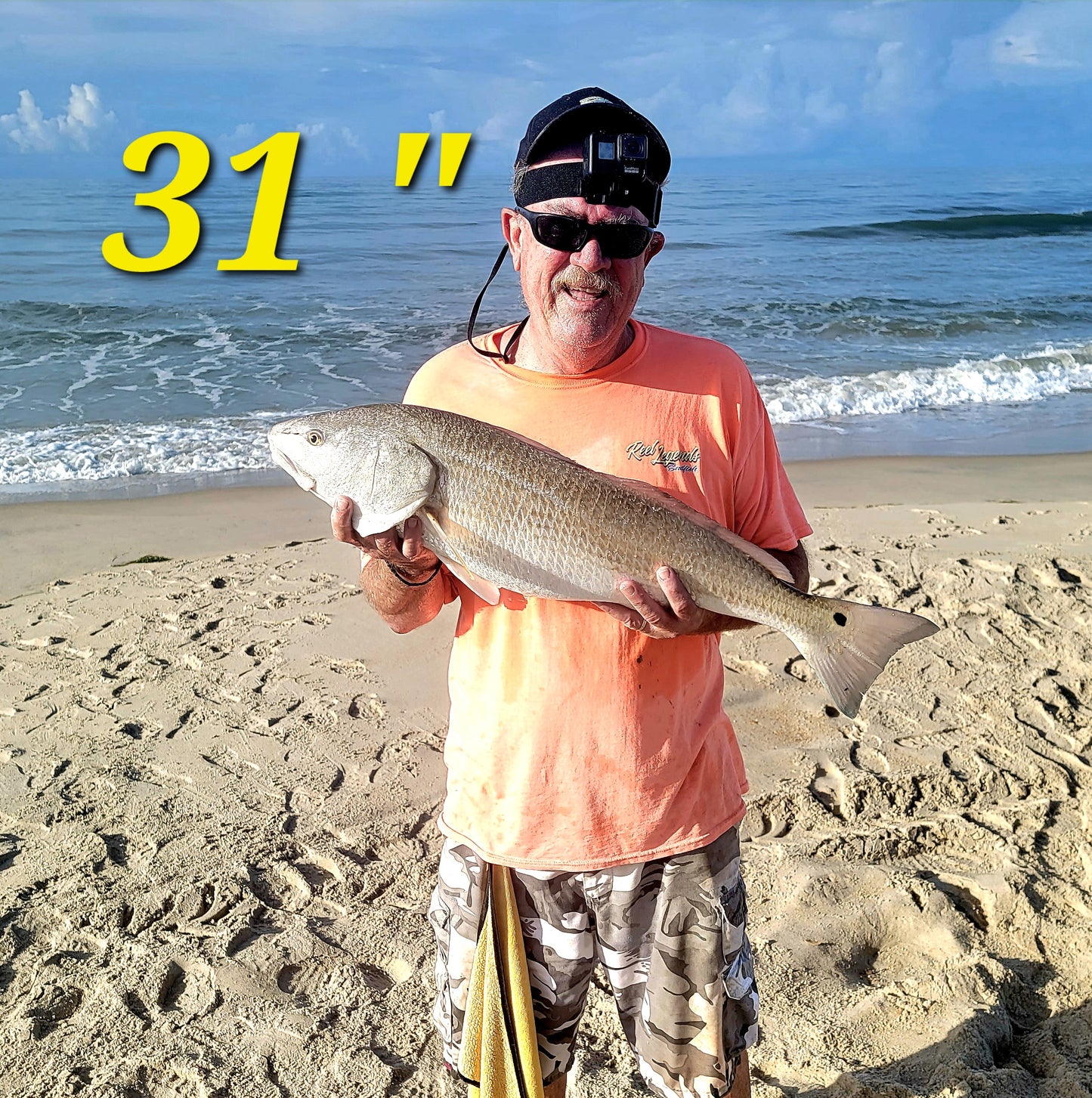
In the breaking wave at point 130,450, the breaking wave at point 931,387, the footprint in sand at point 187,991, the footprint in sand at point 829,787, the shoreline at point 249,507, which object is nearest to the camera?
the footprint in sand at point 187,991

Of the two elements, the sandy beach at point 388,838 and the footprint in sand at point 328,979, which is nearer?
the sandy beach at point 388,838

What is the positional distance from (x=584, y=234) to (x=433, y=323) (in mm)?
16741

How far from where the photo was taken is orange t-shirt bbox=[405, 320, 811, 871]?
94.7 inches

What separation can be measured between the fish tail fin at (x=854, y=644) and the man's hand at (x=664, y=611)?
0.93ft

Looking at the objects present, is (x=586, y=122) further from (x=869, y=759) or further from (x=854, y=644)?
(x=869, y=759)

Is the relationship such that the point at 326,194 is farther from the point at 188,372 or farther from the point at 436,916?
the point at 436,916

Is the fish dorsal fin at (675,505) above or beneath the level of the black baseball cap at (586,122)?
beneath

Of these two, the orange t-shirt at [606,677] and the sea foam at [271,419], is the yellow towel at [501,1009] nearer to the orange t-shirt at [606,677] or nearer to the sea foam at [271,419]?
the orange t-shirt at [606,677]

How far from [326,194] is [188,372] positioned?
31.8 meters

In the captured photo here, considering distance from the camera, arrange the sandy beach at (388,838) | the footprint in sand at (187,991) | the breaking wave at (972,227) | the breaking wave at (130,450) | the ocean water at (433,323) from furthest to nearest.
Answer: the breaking wave at (972,227) < the ocean water at (433,323) < the breaking wave at (130,450) < the footprint in sand at (187,991) < the sandy beach at (388,838)

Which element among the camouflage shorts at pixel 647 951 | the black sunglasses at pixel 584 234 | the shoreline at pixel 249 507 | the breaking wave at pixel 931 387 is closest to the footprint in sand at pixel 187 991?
the camouflage shorts at pixel 647 951

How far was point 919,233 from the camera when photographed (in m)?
32.2

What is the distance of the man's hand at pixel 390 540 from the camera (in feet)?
7.88

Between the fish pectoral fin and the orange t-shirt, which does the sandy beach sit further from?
the fish pectoral fin
